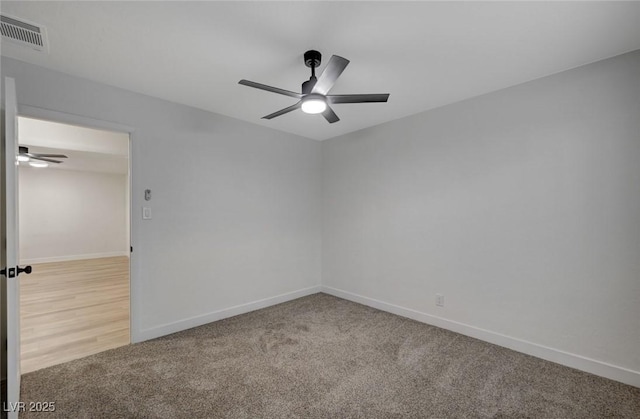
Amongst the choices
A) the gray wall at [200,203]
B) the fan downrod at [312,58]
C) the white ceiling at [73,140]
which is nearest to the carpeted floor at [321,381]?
the gray wall at [200,203]

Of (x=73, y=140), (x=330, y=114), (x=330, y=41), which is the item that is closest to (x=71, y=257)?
(x=73, y=140)

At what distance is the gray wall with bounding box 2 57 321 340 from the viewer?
8.91ft

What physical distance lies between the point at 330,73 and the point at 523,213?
2.20 m

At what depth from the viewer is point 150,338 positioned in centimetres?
287

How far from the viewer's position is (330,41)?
1.98 m

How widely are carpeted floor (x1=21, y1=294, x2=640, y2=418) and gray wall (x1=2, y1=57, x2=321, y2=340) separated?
21.4 inches

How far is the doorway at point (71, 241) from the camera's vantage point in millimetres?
2949

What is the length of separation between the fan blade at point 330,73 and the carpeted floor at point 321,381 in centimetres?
219

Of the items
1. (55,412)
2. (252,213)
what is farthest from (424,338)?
(55,412)

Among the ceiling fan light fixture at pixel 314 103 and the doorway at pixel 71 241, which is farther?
the doorway at pixel 71 241

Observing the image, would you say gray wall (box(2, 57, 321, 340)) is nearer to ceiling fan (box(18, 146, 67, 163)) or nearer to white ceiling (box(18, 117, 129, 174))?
white ceiling (box(18, 117, 129, 174))

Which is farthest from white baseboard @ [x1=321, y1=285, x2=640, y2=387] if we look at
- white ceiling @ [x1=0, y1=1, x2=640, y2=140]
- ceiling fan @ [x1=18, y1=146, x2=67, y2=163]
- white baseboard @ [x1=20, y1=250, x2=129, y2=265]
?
white baseboard @ [x1=20, y1=250, x2=129, y2=265]

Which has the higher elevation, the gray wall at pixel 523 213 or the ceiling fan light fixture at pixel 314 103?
the ceiling fan light fixture at pixel 314 103

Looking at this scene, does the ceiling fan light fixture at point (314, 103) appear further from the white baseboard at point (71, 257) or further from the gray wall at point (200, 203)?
the white baseboard at point (71, 257)
